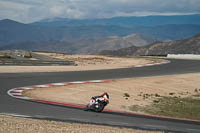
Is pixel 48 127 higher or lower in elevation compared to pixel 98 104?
lower

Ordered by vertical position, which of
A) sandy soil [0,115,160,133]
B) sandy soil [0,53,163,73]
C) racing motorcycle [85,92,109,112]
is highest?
sandy soil [0,53,163,73]

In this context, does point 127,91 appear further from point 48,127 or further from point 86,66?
point 86,66

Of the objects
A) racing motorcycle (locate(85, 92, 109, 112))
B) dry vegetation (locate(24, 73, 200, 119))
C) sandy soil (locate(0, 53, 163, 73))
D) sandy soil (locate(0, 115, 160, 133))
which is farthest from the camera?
sandy soil (locate(0, 53, 163, 73))

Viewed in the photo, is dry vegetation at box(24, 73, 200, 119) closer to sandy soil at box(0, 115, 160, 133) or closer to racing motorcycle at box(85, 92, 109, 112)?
racing motorcycle at box(85, 92, 109, 112)

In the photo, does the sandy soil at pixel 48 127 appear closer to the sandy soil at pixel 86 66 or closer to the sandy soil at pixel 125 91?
the sandy soil at pixel 125 91

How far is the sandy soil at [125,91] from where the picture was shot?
14.2 m

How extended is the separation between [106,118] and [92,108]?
41.2 inches

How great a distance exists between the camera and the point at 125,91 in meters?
17.4

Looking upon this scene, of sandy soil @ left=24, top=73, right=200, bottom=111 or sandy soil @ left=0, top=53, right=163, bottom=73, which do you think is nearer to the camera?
sandy soil @ left=24, top=73, right=200, bottom=111

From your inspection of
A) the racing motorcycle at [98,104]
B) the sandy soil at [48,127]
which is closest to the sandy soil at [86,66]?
the racing motorcycle at [98,104]

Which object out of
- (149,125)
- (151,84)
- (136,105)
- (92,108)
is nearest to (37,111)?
(92,108)

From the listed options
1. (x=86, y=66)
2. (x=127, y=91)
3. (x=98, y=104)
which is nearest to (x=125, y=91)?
(x=127, y=91)

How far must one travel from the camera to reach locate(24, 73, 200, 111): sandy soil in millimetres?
14242

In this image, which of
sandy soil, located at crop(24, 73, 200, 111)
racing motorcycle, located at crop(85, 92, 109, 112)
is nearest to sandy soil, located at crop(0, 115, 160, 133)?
racing motorcycle, located at crop(85, 92, 109, 112)
